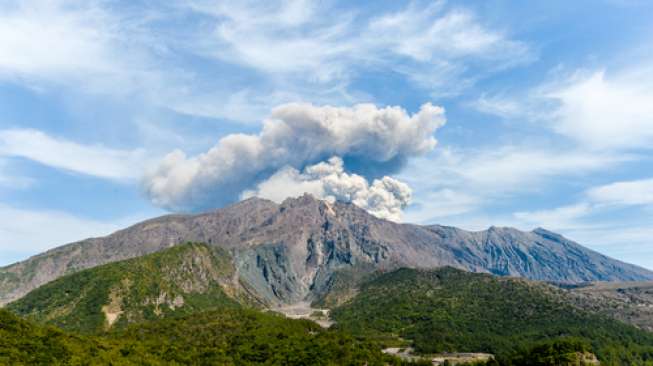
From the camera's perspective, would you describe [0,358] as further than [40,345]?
No

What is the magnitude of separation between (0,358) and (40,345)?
2478 centimetres

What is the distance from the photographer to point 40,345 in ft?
653

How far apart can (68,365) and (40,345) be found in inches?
712

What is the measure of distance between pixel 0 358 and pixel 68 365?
84.2 feet

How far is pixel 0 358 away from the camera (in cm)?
17450

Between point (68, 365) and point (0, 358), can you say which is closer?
point (0, 358)
